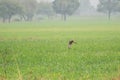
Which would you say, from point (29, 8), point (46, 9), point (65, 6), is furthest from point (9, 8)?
point (46, 9)

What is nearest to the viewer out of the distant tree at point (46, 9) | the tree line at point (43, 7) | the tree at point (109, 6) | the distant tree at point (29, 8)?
the tree line at point (43, 7)

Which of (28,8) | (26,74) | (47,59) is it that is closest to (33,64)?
(47,59)

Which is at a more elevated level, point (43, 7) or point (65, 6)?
point (65, 6)

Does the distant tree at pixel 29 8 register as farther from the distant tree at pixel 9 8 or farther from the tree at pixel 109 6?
the tree at pixel 109 6

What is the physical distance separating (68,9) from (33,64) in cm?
10141

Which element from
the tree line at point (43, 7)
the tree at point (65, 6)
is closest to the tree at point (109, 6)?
the tree line at point (43, 7)

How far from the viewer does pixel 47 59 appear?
21.8 metres

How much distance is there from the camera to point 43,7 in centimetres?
15000

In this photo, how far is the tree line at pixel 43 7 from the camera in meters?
109

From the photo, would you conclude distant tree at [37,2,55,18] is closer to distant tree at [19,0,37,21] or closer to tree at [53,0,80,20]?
distant tree at [19,0,37,21]

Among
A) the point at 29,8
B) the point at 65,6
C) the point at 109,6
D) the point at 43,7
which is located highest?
the point at 65,6

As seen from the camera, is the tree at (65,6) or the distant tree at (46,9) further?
the distant tree at (46,9)

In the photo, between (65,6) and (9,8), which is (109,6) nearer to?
(65,6)

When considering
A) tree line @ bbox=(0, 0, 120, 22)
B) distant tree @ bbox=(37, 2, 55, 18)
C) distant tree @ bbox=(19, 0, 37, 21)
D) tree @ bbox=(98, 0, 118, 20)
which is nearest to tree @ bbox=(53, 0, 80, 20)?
tree line @ bbox=(0, 0, 120, 22)
